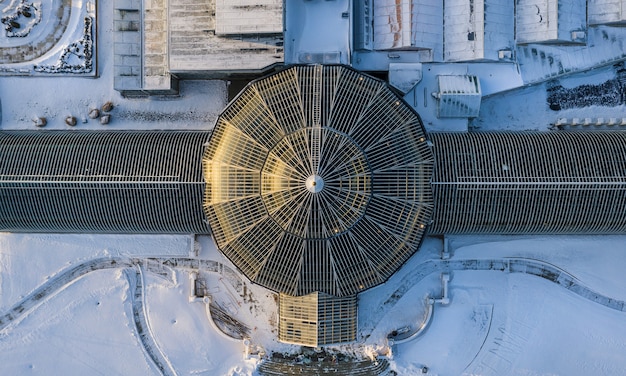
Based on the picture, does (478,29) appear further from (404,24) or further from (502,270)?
(502,270)

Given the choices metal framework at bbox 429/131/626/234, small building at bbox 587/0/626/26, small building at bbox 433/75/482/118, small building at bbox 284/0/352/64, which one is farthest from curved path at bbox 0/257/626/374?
small building at bbox 587/0/626/26

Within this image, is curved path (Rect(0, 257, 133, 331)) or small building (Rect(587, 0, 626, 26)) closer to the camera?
small building (Rect(587, 0, 626, 26))

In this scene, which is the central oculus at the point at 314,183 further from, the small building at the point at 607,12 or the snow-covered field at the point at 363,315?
the small building at the point at 607,12

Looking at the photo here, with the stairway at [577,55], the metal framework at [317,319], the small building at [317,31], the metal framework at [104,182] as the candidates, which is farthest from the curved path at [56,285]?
the stairway at [577,55]

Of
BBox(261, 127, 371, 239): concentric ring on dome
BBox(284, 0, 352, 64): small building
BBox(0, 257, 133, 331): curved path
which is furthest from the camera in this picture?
BBox(0, 257, 133, 331): curved path

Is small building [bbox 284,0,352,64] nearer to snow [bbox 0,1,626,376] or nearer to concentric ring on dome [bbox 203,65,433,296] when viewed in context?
concentric ring on dome [bbox 203,65,433,296]

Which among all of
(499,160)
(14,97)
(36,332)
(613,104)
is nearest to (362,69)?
(499,160)
